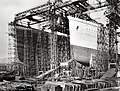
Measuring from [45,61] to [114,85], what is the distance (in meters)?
22.1

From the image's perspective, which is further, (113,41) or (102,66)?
(102,66)

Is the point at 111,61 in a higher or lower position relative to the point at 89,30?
lower

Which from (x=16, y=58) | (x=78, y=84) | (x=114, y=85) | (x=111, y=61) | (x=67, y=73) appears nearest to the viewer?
(x=78, y=84)

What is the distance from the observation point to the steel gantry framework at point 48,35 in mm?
29891

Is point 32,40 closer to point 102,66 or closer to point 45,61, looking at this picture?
point 45,61

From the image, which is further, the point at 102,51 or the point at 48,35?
the point at 48,35

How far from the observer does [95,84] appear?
63.2 feet

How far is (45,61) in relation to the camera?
40.1 m

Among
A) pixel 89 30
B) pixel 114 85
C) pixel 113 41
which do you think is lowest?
pixel 114 85

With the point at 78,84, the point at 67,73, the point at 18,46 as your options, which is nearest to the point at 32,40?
the point at 18,46

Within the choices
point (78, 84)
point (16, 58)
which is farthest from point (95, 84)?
point (16, 58)

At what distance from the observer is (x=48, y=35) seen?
42.7 m

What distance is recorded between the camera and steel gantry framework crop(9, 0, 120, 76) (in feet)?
98.1

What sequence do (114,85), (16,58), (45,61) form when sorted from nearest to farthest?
(114,85)
(16,58)
(45,61)
